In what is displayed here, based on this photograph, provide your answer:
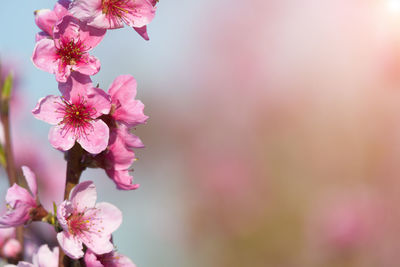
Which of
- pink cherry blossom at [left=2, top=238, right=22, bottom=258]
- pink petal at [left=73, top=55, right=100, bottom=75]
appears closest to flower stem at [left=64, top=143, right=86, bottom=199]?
pink petal at [left=73, top=55, right=100, bottom=75]

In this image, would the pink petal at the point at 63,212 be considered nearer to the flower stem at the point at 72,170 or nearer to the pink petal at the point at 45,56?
the flower stem at the point at 72,170

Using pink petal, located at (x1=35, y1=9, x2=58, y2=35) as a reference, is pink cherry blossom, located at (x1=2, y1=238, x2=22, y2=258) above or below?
below

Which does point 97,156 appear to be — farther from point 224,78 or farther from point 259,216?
point 224,78

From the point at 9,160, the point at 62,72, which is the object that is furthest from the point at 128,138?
the point at 9,160

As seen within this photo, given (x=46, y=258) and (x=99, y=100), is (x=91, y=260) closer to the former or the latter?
(x=46, y=258)

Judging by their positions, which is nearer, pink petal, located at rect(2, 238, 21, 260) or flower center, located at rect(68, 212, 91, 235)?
flower center, located at rect(68, 212, 91, 235)

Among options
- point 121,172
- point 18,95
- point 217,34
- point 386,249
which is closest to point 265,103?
point 217,34

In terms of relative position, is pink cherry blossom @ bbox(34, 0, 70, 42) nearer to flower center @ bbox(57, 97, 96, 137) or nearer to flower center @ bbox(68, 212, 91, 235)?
flower center @ bbox(57, 97, 96, 137)
